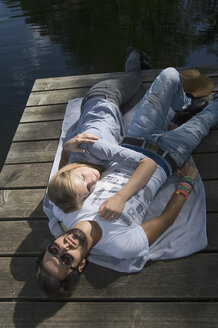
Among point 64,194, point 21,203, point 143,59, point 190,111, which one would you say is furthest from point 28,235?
point 143,59

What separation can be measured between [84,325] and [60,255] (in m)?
0.46

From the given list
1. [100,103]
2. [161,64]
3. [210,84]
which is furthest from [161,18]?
[100,103]

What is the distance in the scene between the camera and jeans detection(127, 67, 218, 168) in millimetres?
2365

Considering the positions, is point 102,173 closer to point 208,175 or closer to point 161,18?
point 208,175

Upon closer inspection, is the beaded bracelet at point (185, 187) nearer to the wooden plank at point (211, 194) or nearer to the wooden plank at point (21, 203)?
the wooden plank at point (211, 194)

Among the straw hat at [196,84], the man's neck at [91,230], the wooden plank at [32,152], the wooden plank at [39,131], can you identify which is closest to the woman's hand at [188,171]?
the man's neck at [91,230]

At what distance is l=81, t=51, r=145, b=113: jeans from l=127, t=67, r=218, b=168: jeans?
404 millimetres

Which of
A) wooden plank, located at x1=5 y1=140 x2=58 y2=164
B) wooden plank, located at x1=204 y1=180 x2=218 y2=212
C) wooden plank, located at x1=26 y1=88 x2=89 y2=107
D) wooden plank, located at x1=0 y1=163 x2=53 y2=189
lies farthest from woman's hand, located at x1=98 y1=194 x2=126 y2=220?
wooden plank, located at x1=26 y1=88 x2=89 y2=107

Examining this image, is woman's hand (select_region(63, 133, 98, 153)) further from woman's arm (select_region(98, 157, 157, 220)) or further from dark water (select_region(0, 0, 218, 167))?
dark water (select_region(0, 0, 218, 167))

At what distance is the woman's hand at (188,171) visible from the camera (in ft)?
7.47

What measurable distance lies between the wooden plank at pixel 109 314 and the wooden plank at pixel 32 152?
1448mm

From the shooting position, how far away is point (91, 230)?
5.83 ft

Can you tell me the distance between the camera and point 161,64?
20.1 feet

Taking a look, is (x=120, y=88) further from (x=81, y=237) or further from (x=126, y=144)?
(x=81, y=237)
